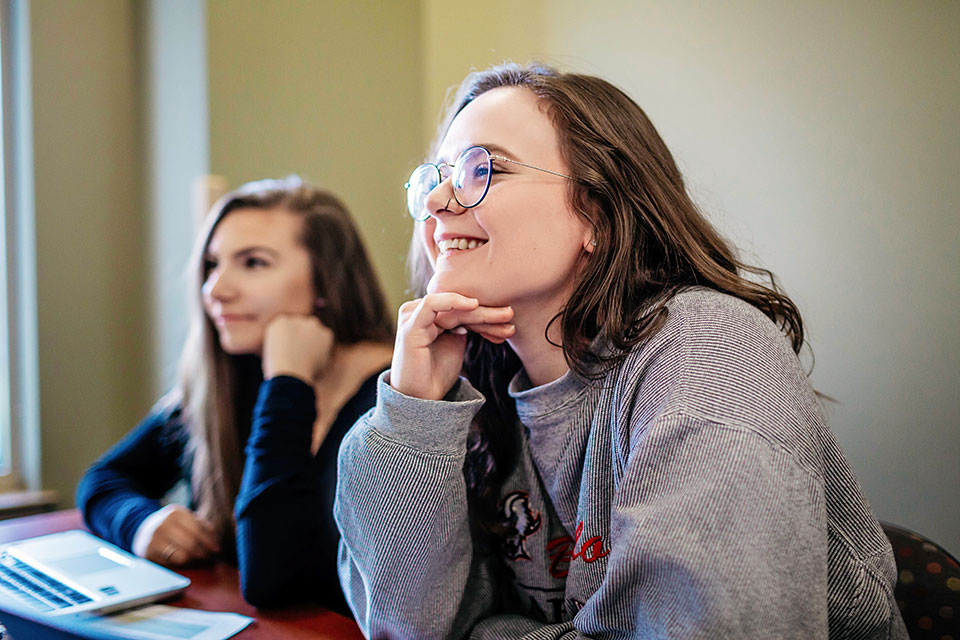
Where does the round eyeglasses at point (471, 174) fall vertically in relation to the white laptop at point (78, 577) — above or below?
above

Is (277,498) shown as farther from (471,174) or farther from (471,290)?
(471,174)

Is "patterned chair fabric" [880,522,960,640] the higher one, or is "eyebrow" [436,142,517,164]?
"eyebrow" [436,142,517,164]

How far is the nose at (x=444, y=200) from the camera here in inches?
39.9

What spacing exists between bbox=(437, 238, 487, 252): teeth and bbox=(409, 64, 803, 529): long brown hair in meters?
0.14

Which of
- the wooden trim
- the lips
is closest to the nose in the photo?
the lips

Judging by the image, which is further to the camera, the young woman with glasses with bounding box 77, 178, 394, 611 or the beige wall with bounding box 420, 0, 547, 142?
the beige wall with bounding box 420, 0, 547, 142

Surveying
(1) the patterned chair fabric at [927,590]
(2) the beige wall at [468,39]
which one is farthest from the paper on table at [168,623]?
(2) the beige wall at [468,39]

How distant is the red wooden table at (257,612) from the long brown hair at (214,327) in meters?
0.34

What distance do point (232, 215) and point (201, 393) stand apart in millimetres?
395

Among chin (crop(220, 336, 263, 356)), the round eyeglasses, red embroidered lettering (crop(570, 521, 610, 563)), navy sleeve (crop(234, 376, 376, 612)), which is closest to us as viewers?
red embroidered lettering (crop(570, 521, 610, 563))

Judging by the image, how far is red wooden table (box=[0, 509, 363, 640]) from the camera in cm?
Answer: 100

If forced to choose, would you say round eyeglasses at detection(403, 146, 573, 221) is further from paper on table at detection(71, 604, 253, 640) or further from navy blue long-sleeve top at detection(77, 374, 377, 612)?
paper on table at detection(71, 604, 253, 640)

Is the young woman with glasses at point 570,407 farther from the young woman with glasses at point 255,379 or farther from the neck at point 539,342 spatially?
the young woman with glasses at point 255,379

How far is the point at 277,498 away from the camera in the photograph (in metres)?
1.21
